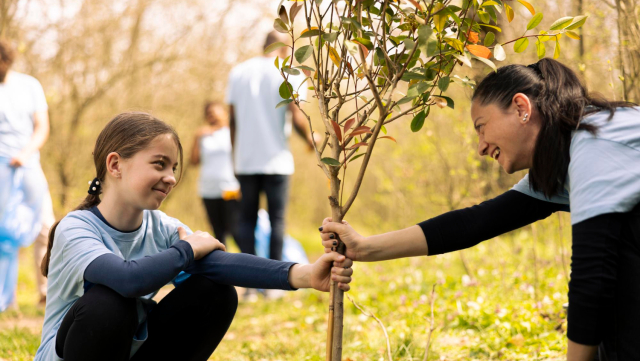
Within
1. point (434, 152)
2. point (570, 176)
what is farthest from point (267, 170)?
point (570, 176)

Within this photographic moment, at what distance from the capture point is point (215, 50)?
788 cm

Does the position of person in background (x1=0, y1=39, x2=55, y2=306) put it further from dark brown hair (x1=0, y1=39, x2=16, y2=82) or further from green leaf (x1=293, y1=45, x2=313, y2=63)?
green leaf (x1=293, y1=45, x2=313, y2=63)

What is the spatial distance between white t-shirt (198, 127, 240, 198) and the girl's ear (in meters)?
3.81

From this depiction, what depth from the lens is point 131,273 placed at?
6.20 ft

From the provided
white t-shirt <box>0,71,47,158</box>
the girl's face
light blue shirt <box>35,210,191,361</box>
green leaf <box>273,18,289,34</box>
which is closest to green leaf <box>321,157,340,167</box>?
green leaf <box>273,18,289,34</box>

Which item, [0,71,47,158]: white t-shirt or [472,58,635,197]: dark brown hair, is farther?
[0,71,47,158]: white t-shirt

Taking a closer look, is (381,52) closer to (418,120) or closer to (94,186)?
(418,120)

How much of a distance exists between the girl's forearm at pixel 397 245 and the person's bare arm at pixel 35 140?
3.05 metres

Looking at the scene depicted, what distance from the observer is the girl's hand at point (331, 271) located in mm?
1857

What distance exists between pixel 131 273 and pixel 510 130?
4.14 feet

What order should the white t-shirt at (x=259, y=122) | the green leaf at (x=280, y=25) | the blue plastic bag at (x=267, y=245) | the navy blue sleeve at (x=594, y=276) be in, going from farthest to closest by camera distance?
the blue plastic bag at (x=267, y=245), the white t-shirt at (x=259, y=122), the green leaf at (x=280, y=25), the navy blue sleeve at (x=594, y=276)

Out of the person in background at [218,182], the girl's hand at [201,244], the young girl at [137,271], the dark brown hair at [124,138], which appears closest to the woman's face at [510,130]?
the young girl at [137,271]

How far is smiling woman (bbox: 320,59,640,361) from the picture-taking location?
160 cm

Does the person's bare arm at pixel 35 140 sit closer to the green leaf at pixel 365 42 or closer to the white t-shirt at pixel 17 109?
the white t-shirt at pixel 17 109
